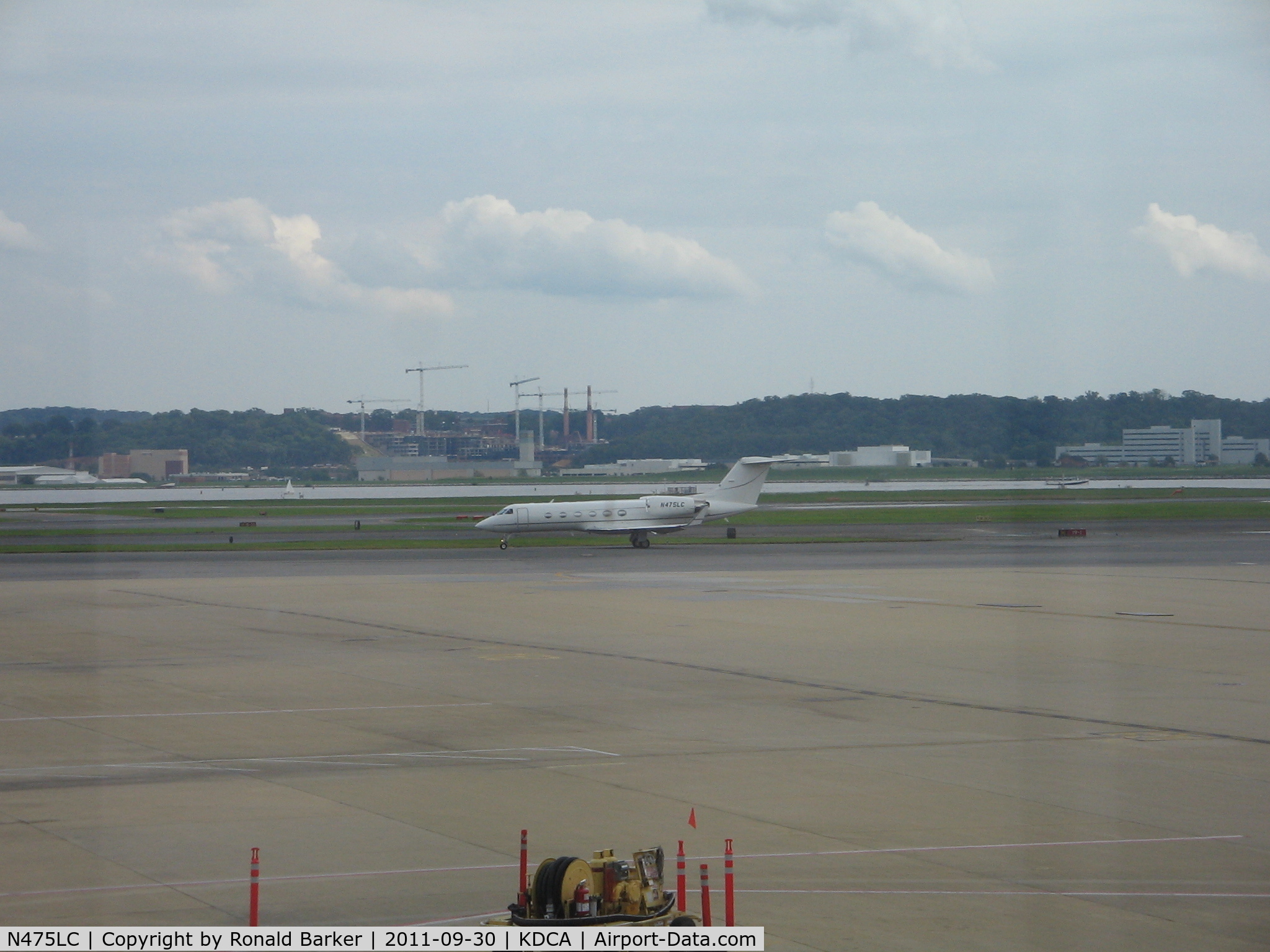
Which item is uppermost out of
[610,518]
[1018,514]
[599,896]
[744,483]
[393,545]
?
[744,483]

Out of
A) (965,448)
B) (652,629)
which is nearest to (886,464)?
(965,448)

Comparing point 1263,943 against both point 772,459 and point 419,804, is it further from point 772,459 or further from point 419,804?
point 772,459

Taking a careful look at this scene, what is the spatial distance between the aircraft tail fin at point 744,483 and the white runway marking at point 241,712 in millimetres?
55671

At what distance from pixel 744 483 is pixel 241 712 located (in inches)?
2299

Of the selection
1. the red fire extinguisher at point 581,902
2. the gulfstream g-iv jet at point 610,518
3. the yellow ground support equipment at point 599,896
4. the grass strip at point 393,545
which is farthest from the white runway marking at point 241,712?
the gulfstream g-iv jet at point 610,518

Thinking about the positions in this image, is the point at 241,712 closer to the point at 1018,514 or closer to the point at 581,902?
the point at 581,902

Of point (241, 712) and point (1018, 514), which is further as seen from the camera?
point (1018, 514)

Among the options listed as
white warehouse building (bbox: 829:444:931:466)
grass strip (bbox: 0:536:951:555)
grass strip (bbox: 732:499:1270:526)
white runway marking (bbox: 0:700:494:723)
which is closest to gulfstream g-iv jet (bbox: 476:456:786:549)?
grass strip (bbox: 0:536:951:555)

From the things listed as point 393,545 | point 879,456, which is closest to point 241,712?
point 393,545

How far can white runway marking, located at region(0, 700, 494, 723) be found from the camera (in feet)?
78.7

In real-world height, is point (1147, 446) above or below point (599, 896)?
above

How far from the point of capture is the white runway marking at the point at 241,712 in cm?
2400

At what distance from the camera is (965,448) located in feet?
550

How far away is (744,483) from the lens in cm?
8112
